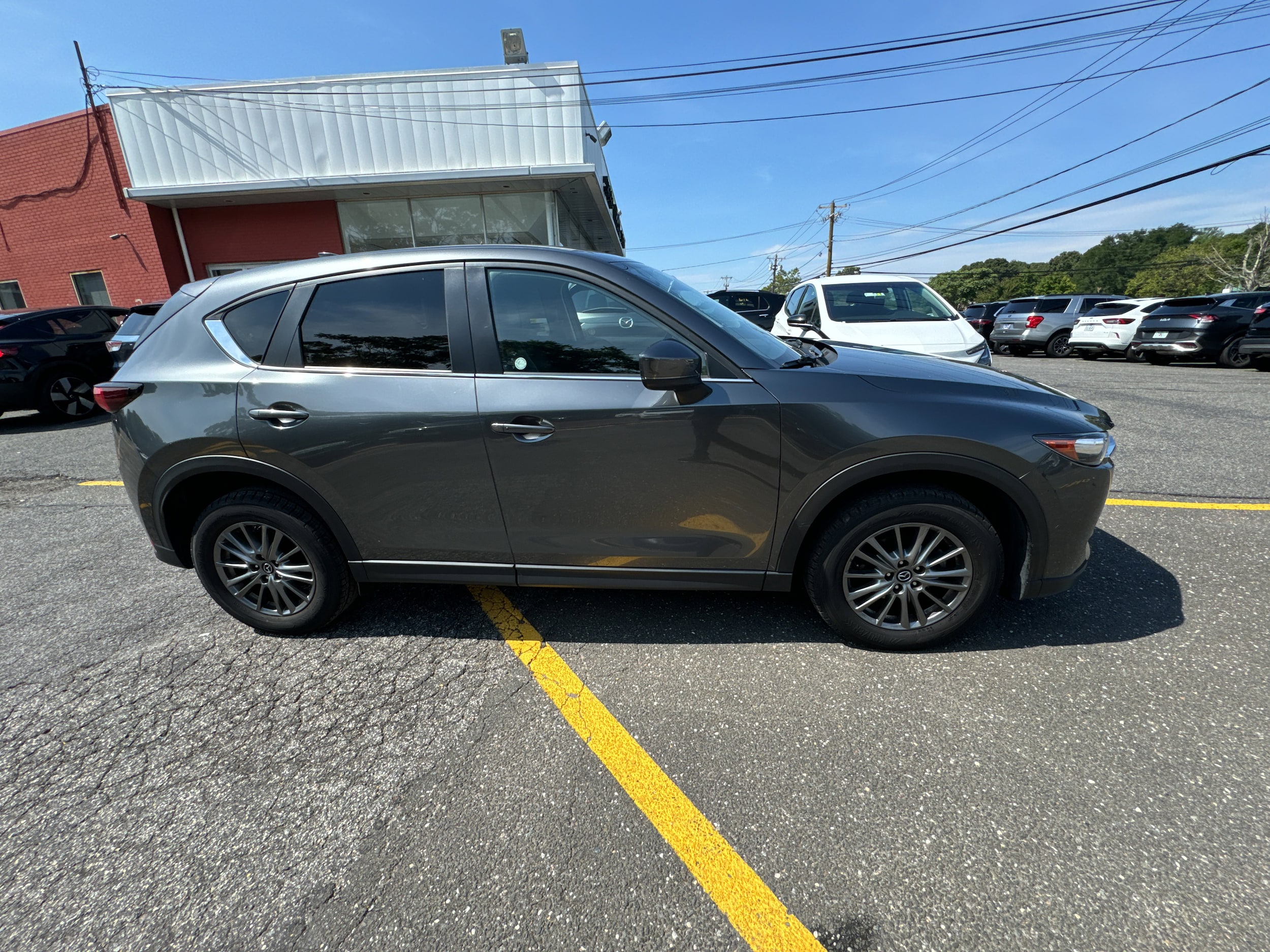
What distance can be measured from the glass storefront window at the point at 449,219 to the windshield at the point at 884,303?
29.5 ft

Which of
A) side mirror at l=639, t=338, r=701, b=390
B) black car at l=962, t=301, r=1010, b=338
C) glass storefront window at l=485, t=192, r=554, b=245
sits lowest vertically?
black car at l=962, t=301, r=1010, b=338

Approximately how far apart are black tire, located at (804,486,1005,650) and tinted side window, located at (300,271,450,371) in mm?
1834

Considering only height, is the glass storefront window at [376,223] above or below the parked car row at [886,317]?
above

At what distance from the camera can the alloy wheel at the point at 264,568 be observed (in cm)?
276

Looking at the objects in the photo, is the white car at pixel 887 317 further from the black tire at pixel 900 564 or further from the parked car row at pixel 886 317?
the black tire at pixel 900 564

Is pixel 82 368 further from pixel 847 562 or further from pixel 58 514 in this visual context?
pixel 847 562

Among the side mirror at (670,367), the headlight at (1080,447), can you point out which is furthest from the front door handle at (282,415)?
the headlight at (1080,447)

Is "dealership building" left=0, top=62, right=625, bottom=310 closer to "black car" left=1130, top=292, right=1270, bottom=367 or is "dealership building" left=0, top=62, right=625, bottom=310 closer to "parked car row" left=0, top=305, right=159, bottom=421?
"parked car row" left=0, top=305, right=159, bottom=421

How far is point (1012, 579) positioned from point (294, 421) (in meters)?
3.20

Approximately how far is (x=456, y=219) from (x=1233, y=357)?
1649 centimetres

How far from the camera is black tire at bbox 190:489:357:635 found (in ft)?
8.78

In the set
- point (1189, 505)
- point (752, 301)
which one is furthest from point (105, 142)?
point (1189, 505)

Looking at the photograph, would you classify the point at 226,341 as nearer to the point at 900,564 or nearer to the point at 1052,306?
the point at 900,564

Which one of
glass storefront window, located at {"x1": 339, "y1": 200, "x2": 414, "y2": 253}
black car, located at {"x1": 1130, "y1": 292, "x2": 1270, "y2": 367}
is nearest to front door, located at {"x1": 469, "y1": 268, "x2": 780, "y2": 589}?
glass storefront window, located at {"x1": 339, "y1": 200, "x2": 414, "y2": 253}
